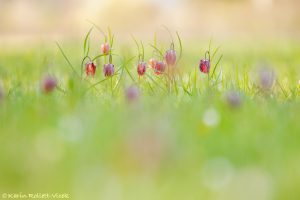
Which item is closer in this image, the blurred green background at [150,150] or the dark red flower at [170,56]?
the blurred green background at [150,150]

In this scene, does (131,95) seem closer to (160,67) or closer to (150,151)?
(150,151)

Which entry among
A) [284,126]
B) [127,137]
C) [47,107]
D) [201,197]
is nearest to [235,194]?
[201,197]

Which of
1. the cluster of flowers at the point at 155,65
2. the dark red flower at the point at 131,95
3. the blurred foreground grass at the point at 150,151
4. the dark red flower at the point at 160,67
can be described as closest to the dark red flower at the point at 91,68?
the cluster of flowers at the point at 155,65

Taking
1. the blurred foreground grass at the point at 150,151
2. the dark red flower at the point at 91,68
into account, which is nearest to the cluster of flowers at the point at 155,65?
the dark red flower at the point at 91,68

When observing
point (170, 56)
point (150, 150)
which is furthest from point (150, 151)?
point (170, 56)

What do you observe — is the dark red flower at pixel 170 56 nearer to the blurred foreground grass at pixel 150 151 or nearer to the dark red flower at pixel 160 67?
the dark red flower at pixel 160 67

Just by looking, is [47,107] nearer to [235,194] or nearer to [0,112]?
[0,112]

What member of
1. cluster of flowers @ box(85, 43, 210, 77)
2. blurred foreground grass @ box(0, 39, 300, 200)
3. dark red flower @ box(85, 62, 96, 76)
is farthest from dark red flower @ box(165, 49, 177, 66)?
blurred foreground grass @ box(0, 39, 300, 200)

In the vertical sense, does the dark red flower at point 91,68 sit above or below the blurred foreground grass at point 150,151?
above

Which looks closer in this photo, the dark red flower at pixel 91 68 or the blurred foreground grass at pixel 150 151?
the blurred foreground grass at pixel 150 151
